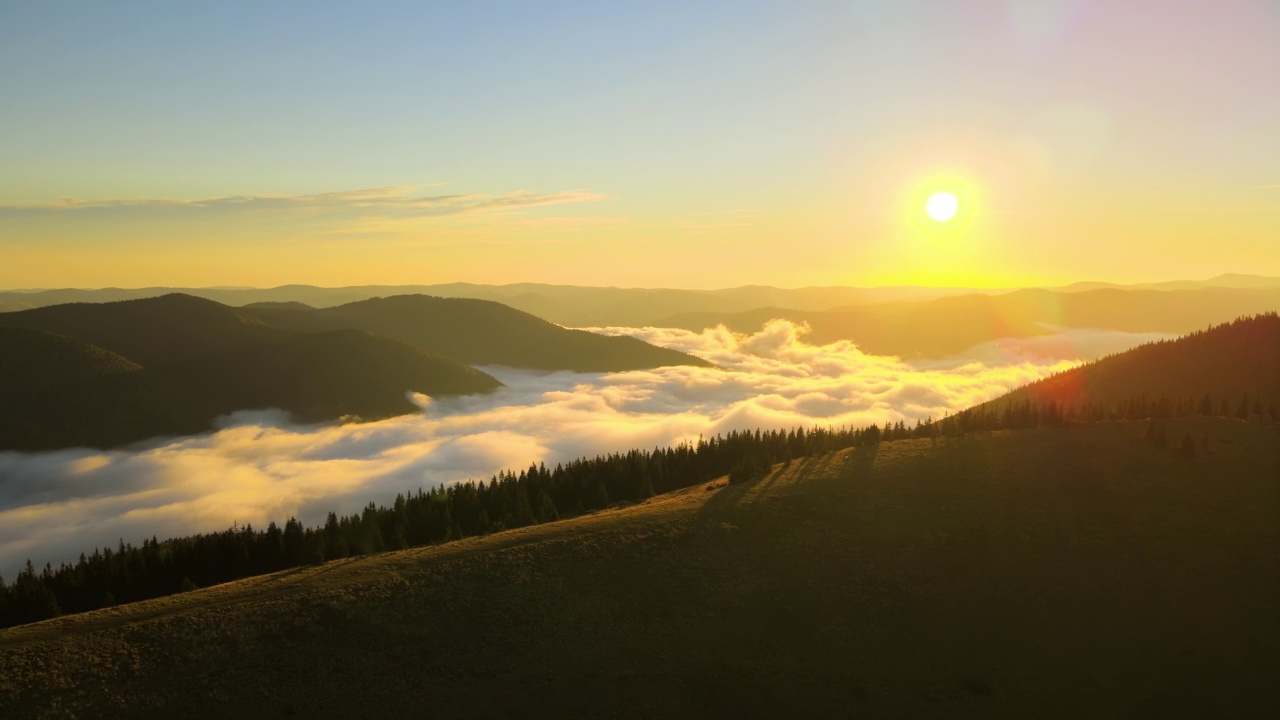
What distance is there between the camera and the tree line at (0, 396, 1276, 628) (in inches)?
3278

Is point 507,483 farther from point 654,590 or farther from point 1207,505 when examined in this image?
point 1207,505

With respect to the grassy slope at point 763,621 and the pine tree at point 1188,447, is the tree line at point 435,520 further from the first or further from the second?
the grassy slope at point 763,621

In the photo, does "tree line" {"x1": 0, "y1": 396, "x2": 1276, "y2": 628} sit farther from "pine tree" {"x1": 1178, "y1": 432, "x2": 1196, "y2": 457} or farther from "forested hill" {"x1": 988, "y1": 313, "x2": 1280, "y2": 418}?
"forested hill" {"x1": 988, "y1": 313, "x2": 1280, "y2": 418}

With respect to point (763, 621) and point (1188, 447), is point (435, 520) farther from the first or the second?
point (1188, 447)

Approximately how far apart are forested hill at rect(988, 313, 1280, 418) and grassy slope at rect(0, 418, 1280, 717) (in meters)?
85.4

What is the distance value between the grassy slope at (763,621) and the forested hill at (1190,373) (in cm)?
8545

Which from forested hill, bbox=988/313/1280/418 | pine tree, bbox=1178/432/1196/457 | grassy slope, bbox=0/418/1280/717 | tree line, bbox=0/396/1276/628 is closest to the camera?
grassy slope, bbox=0/418/1280/717

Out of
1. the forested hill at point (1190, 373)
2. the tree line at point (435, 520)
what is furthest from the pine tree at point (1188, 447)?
the forested hill at point (1190, 373)

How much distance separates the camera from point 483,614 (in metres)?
53.8

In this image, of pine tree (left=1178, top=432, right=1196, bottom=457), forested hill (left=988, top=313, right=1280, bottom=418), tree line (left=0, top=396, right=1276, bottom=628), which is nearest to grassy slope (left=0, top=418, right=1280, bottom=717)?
pine tree (left=1178, top=432, right=1196, bottom=457)

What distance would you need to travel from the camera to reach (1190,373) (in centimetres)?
15650

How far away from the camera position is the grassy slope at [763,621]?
45.3 m

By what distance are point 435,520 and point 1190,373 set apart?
515 ft

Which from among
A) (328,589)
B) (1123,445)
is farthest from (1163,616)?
(328,589)
